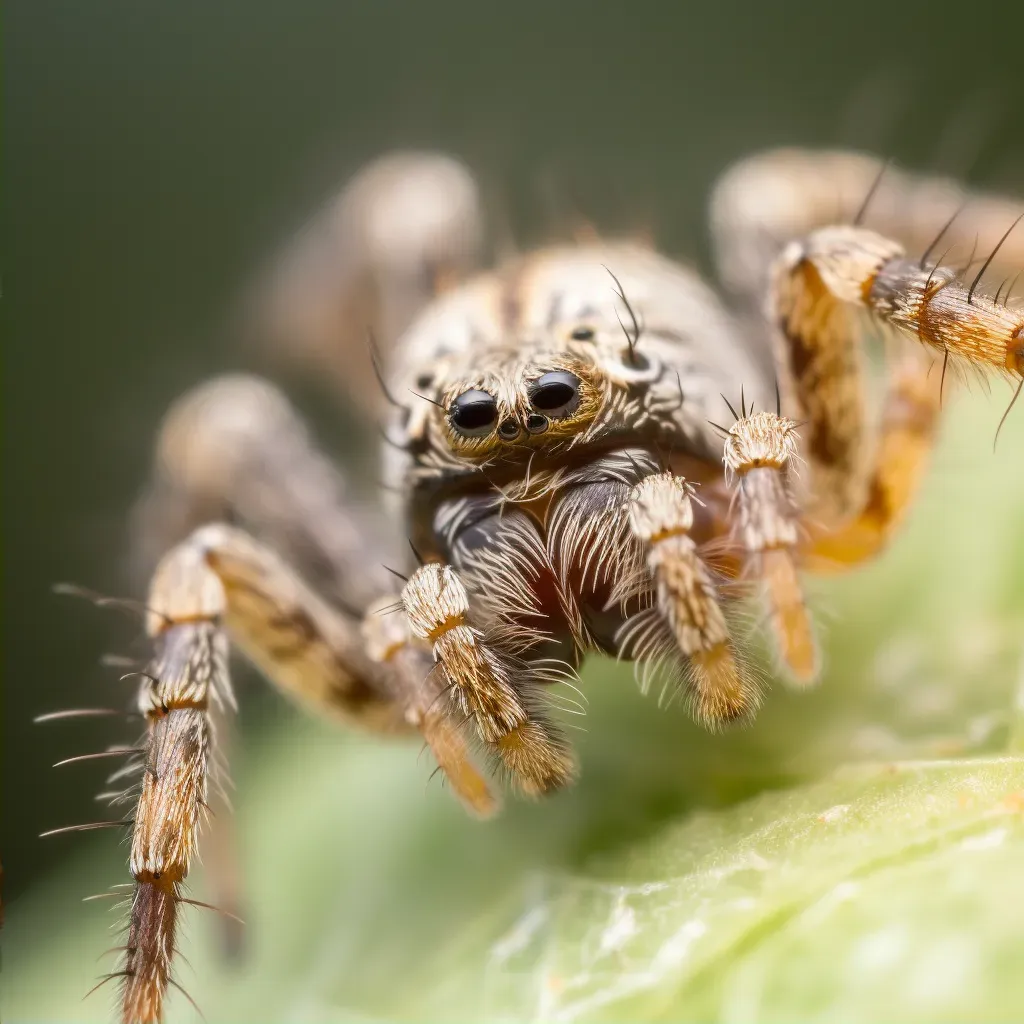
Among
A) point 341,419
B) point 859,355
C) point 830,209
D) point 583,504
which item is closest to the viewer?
point 583,504

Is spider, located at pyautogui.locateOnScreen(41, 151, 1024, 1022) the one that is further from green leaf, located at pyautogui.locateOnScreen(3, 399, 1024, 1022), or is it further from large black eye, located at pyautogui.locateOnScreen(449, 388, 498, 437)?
green leaf, located at pyautogui.locateOnScreen(3, 399, 1024, 1022)

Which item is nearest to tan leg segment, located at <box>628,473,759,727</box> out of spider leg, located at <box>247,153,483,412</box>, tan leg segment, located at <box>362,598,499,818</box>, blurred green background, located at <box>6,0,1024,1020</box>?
blurred green background, located at <box>6,0,1024,1020</box>

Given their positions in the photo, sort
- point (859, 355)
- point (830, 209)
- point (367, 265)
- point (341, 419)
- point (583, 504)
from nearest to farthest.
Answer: point (583, 504), point (859, 355), point (830, 209), point (367, 265), point (341, 419)

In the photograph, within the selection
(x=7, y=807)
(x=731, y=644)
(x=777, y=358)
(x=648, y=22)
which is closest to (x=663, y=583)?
(x=731, y=644)

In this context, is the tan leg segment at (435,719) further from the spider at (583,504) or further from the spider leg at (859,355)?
the spider leg at (859,355)

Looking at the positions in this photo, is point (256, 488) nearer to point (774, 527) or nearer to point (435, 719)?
point (435, 719)

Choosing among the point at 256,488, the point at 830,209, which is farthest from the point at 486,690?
the point at 830,209

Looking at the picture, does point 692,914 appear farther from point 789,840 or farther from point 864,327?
point 864,327
